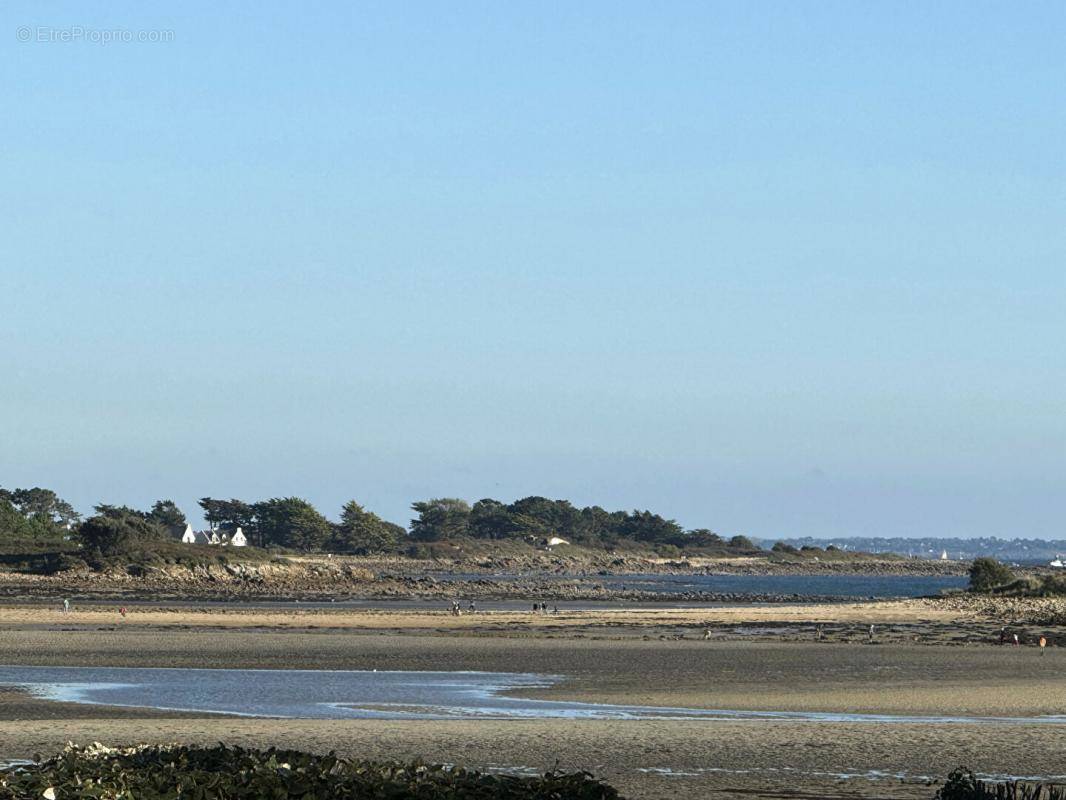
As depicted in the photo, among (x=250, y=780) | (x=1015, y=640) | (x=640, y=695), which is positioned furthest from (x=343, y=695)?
(x=1015, y=640)

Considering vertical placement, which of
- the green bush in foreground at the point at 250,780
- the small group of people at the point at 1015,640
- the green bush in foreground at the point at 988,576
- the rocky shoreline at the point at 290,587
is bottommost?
the rocky shoreline at the point at 290,587

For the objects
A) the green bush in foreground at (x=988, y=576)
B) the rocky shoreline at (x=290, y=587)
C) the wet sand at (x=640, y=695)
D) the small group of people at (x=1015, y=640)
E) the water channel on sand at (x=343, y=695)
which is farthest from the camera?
the green bush in foreground at (x=988, y=576)

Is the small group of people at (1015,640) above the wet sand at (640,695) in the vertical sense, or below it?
above

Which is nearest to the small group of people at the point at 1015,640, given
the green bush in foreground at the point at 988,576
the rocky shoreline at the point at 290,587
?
→ the rocky shoreline at the point at 290,587

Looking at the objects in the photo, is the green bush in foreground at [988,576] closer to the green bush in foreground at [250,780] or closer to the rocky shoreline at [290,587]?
the rocky shoreline at [290,587]

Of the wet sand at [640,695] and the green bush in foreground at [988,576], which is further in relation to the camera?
the green bush in foreground at [988,576]

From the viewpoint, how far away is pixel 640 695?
36.4m

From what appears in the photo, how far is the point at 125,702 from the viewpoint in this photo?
33.6 metres

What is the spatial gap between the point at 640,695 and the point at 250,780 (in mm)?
23043

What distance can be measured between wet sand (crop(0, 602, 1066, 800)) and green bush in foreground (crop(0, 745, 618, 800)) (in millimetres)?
6457

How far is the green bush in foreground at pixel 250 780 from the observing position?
13.8 metres

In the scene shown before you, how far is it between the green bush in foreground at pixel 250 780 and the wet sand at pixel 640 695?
6.46m

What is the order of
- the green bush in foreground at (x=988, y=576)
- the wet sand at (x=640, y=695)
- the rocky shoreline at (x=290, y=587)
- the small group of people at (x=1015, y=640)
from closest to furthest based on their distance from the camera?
the wet sand at (x=640, y=695)
the small group of people at (x=1015, y=640)
the rocky shoreline at (x=290, y=587)
the green bush in foreground at (x=988, y=576)

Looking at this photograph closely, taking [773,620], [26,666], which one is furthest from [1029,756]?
[773,620]
